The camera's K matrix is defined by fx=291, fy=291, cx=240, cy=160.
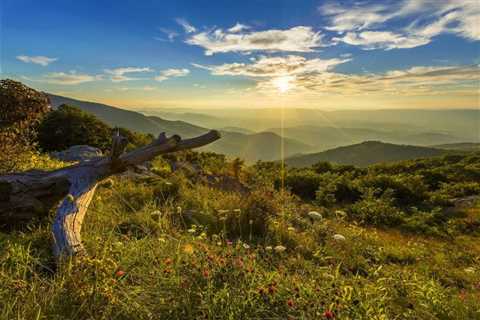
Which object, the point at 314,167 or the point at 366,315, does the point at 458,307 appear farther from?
the point at 314,167

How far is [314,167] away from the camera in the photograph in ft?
49.4

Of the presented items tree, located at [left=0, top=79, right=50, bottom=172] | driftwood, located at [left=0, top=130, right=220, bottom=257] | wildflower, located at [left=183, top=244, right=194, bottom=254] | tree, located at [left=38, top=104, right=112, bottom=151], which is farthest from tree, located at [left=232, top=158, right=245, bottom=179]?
wildflower, located at [left=183, top=244, right=194, bottom=254]

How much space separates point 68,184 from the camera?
4.58 meters

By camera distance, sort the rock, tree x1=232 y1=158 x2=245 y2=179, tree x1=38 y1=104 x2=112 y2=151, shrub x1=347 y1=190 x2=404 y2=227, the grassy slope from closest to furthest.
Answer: the grassy slope → shrub x1=347 y1=190 x2=404 y2=227 → the rock → tree x1=232 y1=158 x2=245 y2=179 → tree x1=38 y1=104 x2=112 y2=151

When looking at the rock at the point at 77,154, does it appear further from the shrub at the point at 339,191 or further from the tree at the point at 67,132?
the shrub at the point at 339,191

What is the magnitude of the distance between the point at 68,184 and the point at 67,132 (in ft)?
33.0

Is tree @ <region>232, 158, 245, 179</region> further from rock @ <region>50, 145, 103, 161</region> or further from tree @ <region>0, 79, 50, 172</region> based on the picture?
tree @ <region>0, 79, 50, 172</region>

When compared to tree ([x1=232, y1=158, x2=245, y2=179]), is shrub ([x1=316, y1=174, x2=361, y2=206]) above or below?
below

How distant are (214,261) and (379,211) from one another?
6772 millimetres

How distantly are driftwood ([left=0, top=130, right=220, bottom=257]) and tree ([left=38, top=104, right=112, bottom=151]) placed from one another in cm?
924

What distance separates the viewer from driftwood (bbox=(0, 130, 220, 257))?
163 inches

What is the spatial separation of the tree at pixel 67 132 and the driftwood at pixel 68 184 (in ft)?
30.3

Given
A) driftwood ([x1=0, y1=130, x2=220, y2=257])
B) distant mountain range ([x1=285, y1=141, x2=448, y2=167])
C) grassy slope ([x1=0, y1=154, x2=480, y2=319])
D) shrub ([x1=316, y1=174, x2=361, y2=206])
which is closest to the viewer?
grassy slope ([x1=0, y1=154, x2=480, y2=319])

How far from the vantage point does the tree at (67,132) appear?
42.4 ft
